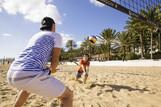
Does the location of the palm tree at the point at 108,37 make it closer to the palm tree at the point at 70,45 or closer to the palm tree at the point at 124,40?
the palm tree at the point at 124,40

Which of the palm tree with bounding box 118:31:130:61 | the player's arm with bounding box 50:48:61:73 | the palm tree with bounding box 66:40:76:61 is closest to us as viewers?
the player's arm with bounding box 50:48:61:73

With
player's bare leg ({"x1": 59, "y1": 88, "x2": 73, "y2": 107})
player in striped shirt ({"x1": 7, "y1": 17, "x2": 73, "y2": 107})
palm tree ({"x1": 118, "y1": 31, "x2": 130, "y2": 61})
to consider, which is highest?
palm tree ({"x1": 118, "y1": 31, "x2": 130, "y2": 61})

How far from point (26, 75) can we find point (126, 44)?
5172cm

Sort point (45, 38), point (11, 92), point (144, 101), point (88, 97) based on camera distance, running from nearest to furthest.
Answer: point (45, 38) < point (144, 101) < point (88, 97) < point (11, 92)

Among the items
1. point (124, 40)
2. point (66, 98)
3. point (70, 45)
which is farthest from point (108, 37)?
point (66, 98)

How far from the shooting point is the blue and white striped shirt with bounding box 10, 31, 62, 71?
7.84 feet

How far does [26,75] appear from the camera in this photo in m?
2.34

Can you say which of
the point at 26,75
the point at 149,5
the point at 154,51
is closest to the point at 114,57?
the point at 154,51

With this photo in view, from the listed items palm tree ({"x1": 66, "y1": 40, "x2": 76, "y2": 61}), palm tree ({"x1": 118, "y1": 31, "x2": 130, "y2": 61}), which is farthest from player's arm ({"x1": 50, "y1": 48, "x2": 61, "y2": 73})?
palm tree ({"x1": 66, "y1": 40, "x2": 76, "y2": 61})

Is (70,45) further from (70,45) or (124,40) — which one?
(124,40)

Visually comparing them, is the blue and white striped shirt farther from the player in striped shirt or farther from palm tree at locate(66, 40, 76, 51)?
palm tree at locate(66, 40, 76, 51)

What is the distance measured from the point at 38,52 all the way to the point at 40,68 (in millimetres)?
159

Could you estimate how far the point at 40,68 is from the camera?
7.91 feet

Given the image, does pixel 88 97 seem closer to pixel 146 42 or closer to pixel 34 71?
pixel 34 71
